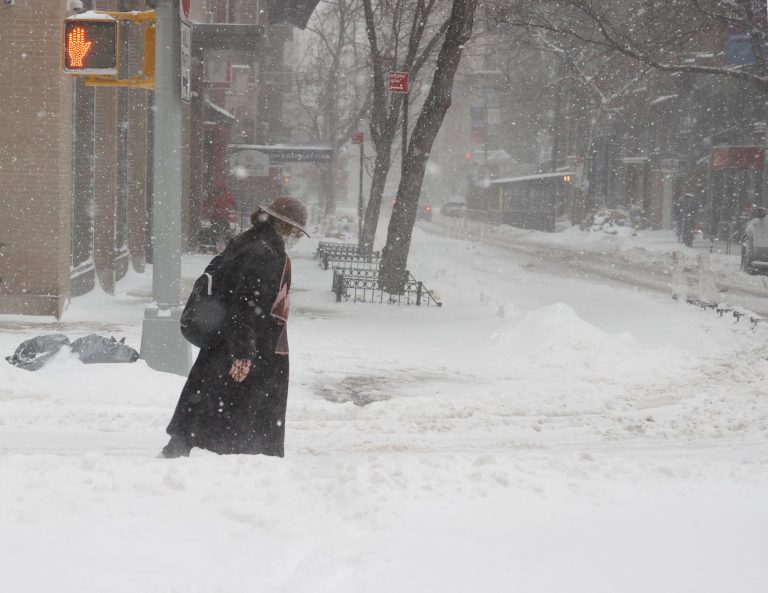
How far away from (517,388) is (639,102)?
42178 mm

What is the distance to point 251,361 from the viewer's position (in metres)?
5.73

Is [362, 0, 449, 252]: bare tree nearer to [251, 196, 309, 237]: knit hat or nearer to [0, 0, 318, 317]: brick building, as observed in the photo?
[0, 0, 318, 317]: brick building

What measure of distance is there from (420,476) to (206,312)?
61.9 inches

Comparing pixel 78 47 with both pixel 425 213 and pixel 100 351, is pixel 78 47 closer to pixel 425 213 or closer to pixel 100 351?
pixel 100 351

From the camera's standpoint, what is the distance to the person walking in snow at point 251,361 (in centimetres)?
577

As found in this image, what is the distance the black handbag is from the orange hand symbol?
4230 mm

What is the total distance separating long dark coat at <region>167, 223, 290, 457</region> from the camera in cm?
577

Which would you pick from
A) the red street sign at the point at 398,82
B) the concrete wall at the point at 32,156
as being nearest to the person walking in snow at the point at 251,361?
the concrete wall at the point at 32,156

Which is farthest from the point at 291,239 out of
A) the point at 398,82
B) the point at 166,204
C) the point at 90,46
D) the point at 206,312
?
the point at 398,82

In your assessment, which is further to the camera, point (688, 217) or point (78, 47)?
point (688, 217)

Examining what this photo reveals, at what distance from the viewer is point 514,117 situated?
7544cm

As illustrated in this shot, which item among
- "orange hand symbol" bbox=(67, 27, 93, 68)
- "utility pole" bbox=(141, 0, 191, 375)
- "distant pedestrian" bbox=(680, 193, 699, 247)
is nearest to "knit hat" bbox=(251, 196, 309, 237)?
"utility pole" bbox=(141, 0, 191, 375)

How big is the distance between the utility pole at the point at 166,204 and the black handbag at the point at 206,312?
370 centimetres

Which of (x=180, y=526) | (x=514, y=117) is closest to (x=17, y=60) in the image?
(x=180, y=526)
